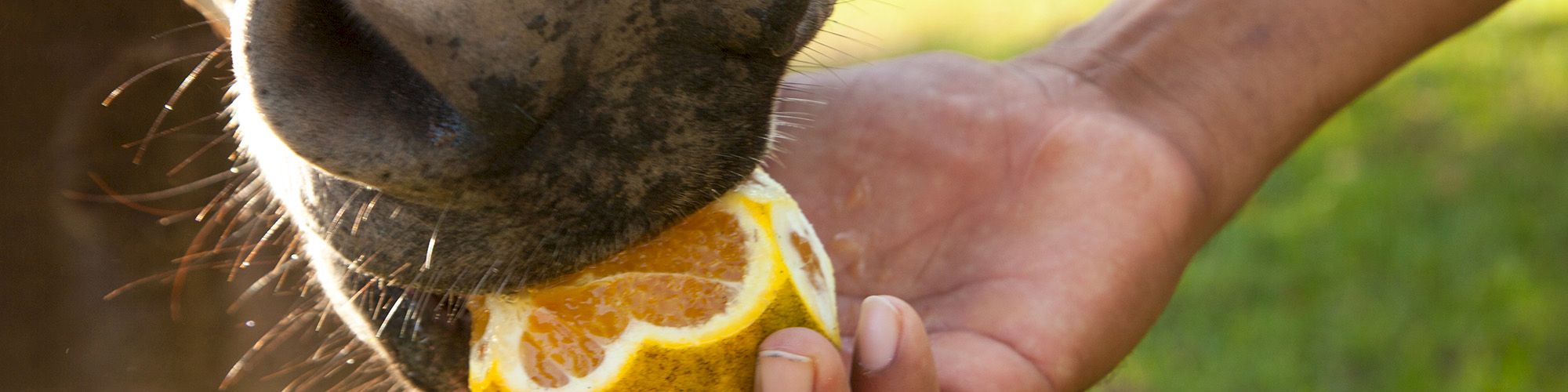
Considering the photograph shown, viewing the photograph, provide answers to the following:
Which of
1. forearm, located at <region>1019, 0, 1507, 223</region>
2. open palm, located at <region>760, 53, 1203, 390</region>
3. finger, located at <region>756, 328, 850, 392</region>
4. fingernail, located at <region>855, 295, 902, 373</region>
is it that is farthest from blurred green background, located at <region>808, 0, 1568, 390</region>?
finger, located at <region>756, 328, 850, 392</region>

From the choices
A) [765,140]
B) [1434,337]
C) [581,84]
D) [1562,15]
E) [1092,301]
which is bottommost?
[1562,15]

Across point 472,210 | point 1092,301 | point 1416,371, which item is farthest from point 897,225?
point 1416,371

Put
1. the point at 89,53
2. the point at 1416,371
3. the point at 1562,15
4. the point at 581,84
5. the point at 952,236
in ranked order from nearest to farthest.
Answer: the point at 581,84, the point at 89,53, the point at 952,236, the point at 1416,371, the point at 1562,15

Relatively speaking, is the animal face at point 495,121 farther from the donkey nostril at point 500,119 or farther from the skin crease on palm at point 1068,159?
the skin crease on palm at point 1068,159

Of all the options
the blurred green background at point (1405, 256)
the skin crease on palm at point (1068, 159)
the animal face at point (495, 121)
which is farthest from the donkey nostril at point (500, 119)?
the blurred green background at point (1405, 256)

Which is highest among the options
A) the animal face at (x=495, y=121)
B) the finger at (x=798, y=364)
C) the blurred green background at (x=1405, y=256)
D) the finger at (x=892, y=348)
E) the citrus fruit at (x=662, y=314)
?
the animal face at (x=495, y=121)

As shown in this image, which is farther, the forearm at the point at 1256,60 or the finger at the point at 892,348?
the forearm at the point at 1256,60

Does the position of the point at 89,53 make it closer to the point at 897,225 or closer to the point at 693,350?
the point at 693,350

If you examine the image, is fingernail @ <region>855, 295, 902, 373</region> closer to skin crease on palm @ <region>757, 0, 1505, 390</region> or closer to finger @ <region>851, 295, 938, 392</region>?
finger @ <region>851, 295, 938, 392</region>
